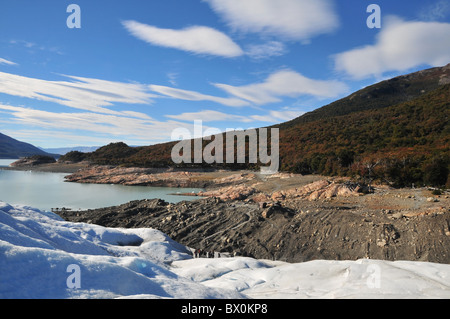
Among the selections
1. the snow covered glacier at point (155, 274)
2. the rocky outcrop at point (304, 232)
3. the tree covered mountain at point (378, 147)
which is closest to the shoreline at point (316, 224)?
the rocky outcrop at point (304, 232)

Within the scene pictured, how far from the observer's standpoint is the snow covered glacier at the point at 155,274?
152 inches

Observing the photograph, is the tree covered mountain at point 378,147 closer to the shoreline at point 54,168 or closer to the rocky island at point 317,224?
the rocky island at point 317,224

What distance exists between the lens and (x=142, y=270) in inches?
237

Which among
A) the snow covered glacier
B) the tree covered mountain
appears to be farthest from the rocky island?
the tree covered mountain

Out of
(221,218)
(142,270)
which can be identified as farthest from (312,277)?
(221,218)

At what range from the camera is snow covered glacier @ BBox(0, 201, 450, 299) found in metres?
3.86

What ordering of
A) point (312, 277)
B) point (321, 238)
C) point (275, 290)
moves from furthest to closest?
point (321, 238) < point (312, 277) < point (275, 290)

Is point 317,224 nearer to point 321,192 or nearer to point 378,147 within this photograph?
point 321,192

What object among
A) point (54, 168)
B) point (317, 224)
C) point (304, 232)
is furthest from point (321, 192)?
point (54, 168)

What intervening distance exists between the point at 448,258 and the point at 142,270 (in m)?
11.3

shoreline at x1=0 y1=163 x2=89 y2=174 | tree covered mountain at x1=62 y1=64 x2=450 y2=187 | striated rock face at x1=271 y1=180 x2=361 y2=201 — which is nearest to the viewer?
striated rock face at x1=271 y1=180 x2=361 y2=201

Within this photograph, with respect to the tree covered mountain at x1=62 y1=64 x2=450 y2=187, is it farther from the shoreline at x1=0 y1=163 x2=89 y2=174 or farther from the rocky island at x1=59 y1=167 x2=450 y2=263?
the shoreline at x1=0 y1=163 x2=89 y2=174
